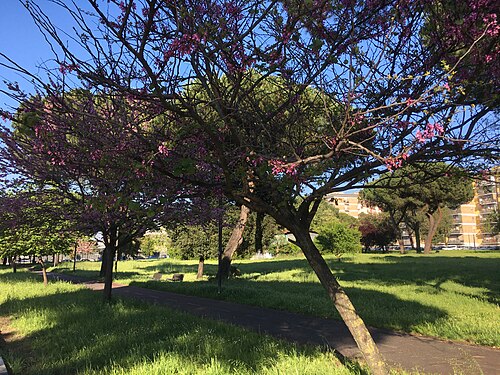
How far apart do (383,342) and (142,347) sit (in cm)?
412

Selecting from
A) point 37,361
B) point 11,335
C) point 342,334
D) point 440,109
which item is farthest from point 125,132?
point 11,335

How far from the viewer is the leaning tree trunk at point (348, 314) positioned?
13.5ft

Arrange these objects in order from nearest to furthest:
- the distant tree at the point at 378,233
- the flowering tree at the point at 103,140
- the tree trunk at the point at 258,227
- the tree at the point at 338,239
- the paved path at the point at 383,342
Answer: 1. the flowering tree at the point at 103,140
2. the paved path at the point at 383,342
3. the tree trunk at the point at 258,227
4. the tree at the point at 338,239
5. the distant tree at the point at 378,233

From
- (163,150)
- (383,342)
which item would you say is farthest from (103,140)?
(383,342)

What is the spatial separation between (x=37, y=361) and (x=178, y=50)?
5.35 m

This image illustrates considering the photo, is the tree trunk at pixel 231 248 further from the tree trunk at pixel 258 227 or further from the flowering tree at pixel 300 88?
the flowering tree at pixel 300 88

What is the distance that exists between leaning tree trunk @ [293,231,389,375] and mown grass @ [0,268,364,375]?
74 centimetres

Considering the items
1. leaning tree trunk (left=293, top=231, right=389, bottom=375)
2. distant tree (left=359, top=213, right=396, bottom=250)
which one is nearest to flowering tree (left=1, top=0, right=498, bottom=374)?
leaning tree trunk (left=293, top=231, right=389, bottom=375)

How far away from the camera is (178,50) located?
134 inches

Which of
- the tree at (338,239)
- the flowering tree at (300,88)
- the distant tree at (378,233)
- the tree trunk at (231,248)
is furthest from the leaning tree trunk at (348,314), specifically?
the distant tree at (378,233)

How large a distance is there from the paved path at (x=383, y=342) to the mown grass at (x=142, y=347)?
965 millimetres

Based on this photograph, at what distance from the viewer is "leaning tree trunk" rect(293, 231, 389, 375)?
412cm

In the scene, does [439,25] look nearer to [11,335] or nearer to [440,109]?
[440,109]

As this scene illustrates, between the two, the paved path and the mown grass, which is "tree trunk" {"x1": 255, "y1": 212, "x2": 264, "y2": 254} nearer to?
the mown grass
